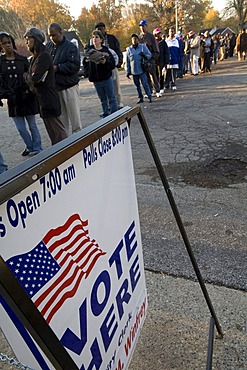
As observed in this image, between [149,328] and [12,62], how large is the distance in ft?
13.0

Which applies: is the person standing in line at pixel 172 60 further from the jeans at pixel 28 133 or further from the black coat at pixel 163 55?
the jeans at pixel 28 133

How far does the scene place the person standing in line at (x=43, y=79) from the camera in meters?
3.86

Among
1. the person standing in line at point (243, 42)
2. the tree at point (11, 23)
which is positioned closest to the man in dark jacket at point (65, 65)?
the person standing in line at point (243, 42)

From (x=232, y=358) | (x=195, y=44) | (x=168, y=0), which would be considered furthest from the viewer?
(x=168, y=0)

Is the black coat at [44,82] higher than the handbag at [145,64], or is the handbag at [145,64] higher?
the handbag at [145,64]

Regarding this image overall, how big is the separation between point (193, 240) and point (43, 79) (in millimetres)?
2796

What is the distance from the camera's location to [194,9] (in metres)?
47.6

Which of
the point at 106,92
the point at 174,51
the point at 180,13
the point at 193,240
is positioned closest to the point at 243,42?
the point at 174,51

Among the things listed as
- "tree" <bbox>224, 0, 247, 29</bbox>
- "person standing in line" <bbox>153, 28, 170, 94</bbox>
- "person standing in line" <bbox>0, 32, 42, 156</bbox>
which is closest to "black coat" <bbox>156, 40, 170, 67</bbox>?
"person standing in line" <bbox>153, 28, 170, 94</bbox>

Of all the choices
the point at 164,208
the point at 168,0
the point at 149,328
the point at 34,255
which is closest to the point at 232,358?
the point at 149,328

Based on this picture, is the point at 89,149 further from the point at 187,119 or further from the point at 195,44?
the point at 195,44

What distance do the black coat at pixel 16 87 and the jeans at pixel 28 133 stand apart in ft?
0.48

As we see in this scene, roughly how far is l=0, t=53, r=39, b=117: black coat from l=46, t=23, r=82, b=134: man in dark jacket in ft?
1.43

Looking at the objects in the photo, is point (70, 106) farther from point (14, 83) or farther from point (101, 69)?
point (101, 69)
